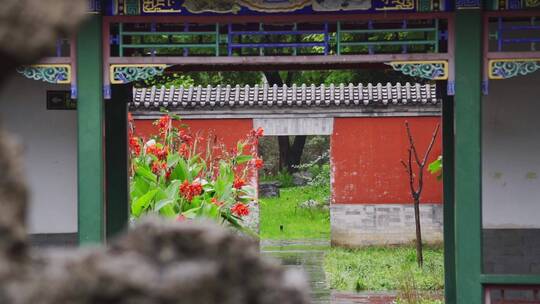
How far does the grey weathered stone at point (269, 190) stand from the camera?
94.1ft

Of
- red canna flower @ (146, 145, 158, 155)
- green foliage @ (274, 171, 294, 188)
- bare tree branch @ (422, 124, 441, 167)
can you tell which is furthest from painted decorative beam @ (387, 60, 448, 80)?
green foliage @ (274, 171, 294, 188)

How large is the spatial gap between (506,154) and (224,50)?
279cm

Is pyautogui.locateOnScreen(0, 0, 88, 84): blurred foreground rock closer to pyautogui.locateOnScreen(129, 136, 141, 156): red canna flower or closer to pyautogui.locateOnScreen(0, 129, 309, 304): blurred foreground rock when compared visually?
pyautogui.locateOnScreen(0, 129, 309, 304): blurred foreground rock

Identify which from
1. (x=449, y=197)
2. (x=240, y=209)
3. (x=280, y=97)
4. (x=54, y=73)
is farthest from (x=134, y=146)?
(x=280, y=97)

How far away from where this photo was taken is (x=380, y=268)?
16.5 metres

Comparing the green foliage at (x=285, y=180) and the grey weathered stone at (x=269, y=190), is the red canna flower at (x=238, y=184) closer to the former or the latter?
the grey weathered stone at (x=269, y=190)

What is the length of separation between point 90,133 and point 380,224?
1219 centimetres

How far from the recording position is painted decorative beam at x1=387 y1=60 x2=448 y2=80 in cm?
817

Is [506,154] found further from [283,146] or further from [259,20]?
[283,146]

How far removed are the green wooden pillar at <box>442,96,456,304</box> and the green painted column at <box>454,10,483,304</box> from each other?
7.20 feet

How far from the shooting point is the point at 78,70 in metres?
8.14

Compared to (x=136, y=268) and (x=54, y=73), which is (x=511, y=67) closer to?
(x=54, y=73)

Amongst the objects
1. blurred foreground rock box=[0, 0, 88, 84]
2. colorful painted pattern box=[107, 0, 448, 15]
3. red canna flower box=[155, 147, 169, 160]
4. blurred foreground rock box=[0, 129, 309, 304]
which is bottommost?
blurred foreground rock box=[0, 129, 309, 304]

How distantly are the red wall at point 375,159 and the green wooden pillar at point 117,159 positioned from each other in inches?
379
